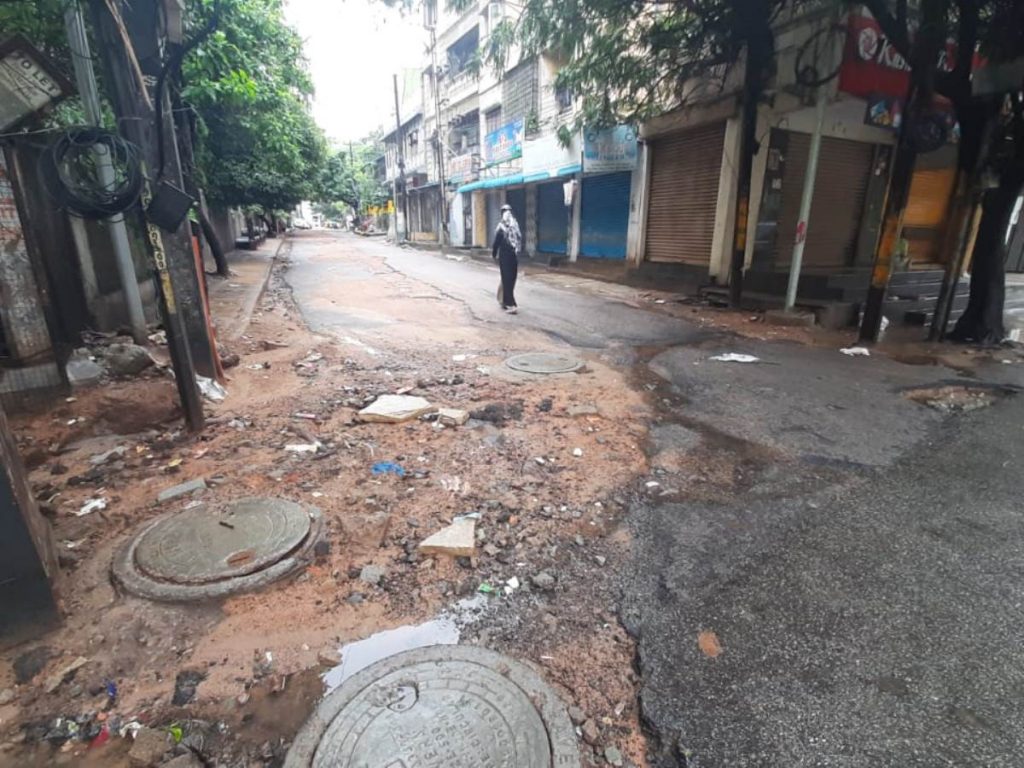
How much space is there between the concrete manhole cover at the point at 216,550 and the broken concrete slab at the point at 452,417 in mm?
1561

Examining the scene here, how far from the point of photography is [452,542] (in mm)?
2787

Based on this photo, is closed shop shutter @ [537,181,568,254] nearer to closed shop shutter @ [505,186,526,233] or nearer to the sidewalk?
closed shop shutter @ [505,186,526,233]

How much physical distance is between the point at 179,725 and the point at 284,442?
95.4 inches

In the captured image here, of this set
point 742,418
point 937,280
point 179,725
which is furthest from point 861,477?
point 937,280

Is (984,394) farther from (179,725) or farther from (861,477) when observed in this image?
(179,725)

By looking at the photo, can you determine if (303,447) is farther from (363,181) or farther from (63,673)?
(363,181)

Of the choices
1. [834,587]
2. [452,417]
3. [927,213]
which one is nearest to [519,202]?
[927,213]

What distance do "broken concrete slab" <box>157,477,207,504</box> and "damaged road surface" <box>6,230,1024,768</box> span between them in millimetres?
26

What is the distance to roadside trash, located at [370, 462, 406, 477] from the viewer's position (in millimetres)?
3596

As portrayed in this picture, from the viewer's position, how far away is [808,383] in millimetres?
5680

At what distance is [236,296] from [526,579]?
10.3 metres

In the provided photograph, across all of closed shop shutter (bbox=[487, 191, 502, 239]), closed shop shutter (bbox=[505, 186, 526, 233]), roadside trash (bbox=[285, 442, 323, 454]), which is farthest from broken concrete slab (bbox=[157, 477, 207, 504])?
closed shop shutter (bbox=[487, 191, 502, 239])

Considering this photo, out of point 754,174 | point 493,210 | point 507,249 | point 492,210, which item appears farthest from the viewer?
point 492,210

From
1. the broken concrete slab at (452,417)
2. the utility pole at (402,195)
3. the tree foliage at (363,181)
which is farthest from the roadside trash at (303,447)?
the tree foliage at (363,181)
